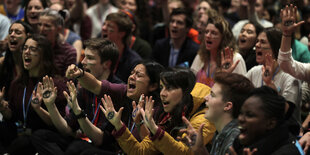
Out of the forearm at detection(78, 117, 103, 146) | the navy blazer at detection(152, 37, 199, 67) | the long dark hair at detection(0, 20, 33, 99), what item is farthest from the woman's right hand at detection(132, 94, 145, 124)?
the navy blazer at detection(152, 37, 199, 67)

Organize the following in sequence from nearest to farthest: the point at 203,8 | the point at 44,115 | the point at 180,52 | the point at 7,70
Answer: the point at 44,115 → the point at 7,70 → the point at 180,52 → the point at 203,8

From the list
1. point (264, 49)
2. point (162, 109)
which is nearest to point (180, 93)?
point (162, 109)

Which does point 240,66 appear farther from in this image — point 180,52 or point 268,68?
point 180,52

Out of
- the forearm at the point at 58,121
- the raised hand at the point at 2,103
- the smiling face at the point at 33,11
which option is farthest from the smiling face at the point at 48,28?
the forearm at the point at 58,121

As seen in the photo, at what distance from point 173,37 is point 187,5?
1884 millimetres

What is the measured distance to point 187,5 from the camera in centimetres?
813

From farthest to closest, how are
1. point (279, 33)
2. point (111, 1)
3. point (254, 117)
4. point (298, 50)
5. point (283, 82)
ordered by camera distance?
point (111, 1)
point (298, 50)
point (279, 33)
point (283, 82)
point (254, 117)

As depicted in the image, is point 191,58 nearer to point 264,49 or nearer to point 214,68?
point 214,68

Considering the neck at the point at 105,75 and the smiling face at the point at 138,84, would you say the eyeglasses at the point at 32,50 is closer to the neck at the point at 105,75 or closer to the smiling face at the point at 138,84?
the neck at the point at 105,75

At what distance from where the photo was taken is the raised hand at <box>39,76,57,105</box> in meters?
4.47

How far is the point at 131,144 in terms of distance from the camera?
3.79m

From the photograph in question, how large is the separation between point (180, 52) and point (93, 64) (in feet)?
6.35

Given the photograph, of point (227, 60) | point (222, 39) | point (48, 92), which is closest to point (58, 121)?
point (48, 92)

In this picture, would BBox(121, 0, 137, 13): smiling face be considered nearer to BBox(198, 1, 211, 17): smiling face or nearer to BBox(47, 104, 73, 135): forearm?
BBox(198, 1, 211, 17): smiling face
